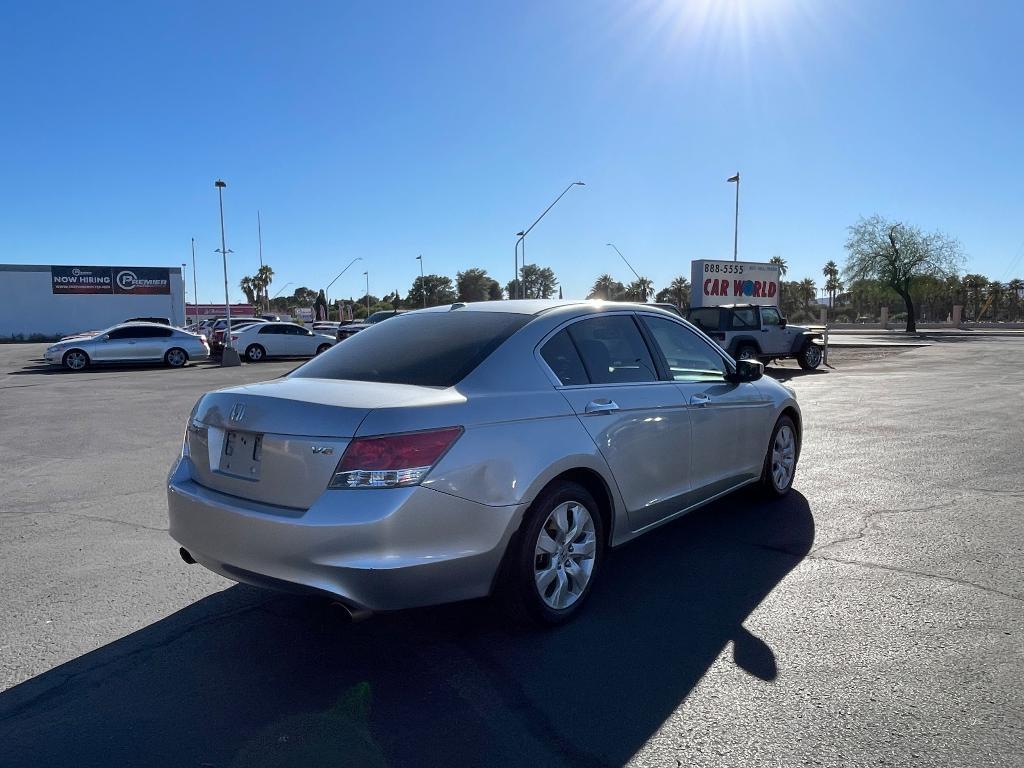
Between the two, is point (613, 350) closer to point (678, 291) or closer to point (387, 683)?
point (387, 683)

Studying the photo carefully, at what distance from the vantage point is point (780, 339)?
2039cm

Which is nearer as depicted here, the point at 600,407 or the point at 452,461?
the point at 452,461

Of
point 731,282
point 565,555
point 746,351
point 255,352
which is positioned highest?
point 731,282

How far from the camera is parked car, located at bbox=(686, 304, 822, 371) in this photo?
65.0 ft

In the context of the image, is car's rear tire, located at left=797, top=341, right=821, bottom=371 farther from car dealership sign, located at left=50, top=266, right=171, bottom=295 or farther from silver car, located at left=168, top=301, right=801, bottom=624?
car dealership sign, located at left=50, top=266, right=171, bottom=295

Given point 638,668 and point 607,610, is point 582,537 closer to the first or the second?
point 607,610

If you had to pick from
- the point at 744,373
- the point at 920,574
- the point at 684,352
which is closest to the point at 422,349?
the point at 684,352

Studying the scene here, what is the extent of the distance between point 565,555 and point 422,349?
1.32 meters

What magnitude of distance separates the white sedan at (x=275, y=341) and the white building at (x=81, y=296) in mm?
27083

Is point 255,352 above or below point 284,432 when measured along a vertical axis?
below

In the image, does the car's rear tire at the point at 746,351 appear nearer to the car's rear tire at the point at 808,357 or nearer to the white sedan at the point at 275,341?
the car's rear tire at the point at 808,357

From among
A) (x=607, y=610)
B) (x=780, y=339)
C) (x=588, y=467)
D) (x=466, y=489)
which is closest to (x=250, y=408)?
(x=466, y=489)

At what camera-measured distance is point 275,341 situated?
2662cm

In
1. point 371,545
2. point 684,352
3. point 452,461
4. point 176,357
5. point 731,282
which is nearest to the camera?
point 371,545
